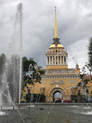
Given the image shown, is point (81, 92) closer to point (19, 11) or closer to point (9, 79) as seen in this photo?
point (9, 79)

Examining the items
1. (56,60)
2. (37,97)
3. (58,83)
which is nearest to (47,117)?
(37,97)

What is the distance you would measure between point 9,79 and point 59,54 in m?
23.6

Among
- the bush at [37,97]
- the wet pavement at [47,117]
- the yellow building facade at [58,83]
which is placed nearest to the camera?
the wet pavement at [47,117]

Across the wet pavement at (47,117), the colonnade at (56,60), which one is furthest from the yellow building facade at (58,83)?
the wet pavement at (47,117)

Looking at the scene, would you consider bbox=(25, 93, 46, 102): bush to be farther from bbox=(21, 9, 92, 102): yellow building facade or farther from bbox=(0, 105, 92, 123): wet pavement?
bbox=(0, 105, 92, 123): wet pavement

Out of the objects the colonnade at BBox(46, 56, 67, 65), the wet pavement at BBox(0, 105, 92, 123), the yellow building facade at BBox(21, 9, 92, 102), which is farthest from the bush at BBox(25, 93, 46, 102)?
the wet pavement at BBox(0, 105, 92, 123)

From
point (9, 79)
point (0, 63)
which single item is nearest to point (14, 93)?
point (9, 79)

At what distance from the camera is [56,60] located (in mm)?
52938

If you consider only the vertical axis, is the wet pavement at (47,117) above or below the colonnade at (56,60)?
below

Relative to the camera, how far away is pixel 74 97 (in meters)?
40.6

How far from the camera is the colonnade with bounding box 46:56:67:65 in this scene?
52128 mm

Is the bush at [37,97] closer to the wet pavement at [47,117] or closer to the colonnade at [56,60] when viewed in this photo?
the colonnade at [56,60]

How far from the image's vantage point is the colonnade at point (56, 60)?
52128 mm

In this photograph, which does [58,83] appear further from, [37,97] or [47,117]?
[47,117]
